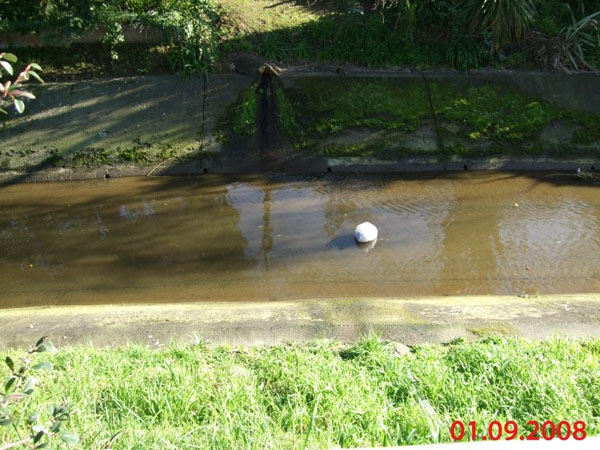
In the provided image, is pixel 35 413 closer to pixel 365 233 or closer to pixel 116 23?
pixel 365 233

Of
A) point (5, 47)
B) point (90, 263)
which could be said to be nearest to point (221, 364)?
point (90, 263)

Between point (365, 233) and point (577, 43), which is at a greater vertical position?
point (577, 43)

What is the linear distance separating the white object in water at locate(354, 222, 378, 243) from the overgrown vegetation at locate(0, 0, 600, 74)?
4.26 metres

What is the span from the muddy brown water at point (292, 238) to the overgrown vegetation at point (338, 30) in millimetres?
2537

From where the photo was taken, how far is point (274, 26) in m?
10.0

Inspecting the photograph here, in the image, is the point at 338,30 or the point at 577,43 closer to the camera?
the point at 577,43

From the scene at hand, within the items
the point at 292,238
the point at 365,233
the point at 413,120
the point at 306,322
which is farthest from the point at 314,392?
the point at 413,120

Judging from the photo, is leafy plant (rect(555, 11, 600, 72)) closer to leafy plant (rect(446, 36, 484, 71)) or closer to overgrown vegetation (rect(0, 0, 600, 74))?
overgrown vegetation (rect(0, 0, 600, 74))

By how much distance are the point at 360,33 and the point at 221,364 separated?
25.0 ft

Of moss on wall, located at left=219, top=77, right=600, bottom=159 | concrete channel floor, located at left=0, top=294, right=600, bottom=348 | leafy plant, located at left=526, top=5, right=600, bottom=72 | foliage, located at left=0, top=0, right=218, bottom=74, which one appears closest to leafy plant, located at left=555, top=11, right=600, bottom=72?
leafy plant, located at left=526, top=5, right=600, bottom=72

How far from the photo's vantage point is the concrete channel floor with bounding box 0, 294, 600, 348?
12.9 ft

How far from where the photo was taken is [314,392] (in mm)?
3070

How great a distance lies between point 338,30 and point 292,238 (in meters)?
4.92

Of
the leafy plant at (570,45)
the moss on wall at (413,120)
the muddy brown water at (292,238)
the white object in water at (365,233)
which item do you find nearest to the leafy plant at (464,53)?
the moss on wall at (413,120)
